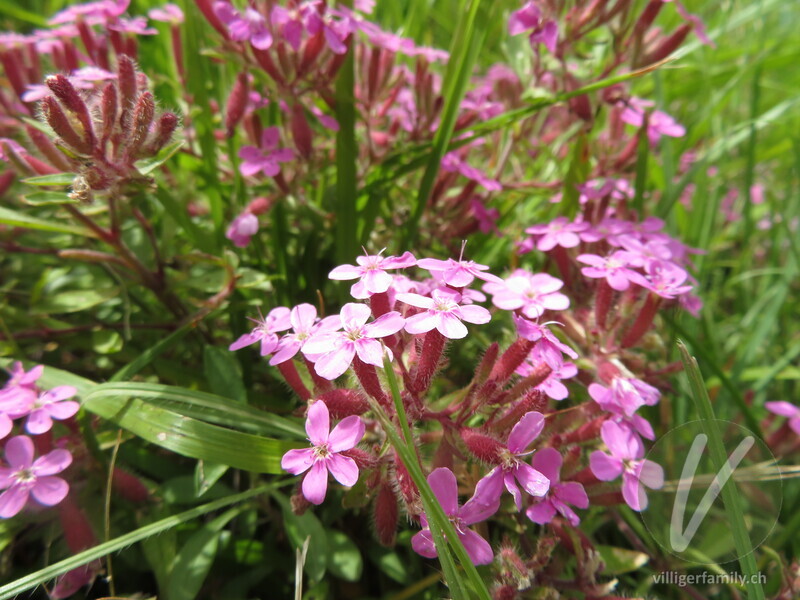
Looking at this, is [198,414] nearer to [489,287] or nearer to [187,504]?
[187,504]

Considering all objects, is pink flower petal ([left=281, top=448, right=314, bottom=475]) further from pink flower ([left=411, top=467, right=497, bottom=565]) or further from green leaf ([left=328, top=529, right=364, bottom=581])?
green leaf ([left=328, top=529, right=364, bottom=581])

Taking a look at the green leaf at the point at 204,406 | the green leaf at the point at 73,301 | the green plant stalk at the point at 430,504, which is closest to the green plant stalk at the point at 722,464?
the green plant stalk at the point at 430,504

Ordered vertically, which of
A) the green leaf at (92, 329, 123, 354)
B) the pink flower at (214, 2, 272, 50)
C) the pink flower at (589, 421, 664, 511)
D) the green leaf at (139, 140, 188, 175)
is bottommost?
the green leaf at (92, 329, 123, 354)

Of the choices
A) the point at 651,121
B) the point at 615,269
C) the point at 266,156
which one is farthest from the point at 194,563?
the point at 651,121

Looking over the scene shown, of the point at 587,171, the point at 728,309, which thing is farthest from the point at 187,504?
the point at 728,309

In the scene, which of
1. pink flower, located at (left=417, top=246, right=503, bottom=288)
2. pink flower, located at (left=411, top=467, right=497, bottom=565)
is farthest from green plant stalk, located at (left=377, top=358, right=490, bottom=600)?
pink flower, located at (left=417, top=246, right=503, bottom=288)

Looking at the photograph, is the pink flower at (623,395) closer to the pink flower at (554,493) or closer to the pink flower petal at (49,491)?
the pink flower at (554,493)

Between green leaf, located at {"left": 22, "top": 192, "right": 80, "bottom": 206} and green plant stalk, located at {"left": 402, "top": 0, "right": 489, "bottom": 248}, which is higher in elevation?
green plant stalk, located at {"left": 402, "top": 0, "right": 489, "bottom": 248}
